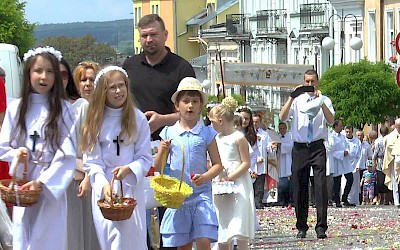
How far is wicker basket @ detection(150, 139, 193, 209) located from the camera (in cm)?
1094

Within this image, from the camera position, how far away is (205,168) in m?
11.9

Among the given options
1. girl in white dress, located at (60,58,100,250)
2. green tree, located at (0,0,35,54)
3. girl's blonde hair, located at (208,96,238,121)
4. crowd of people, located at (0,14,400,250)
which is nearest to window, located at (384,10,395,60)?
green tree, located at (0,0,35,54)

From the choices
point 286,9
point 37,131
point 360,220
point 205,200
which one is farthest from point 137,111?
point 286,9

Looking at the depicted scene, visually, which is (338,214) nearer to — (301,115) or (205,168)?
(301,115)

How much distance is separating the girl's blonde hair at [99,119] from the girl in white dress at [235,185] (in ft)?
13.3

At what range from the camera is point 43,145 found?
1016 centimetres

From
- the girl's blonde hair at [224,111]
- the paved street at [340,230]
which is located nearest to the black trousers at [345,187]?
the paved street at [340,230]

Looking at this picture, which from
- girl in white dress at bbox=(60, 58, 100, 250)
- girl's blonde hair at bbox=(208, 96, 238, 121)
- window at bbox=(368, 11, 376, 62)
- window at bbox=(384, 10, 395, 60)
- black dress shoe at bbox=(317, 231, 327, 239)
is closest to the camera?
girl in white dress at bbox=(60, 58, 100, 250)

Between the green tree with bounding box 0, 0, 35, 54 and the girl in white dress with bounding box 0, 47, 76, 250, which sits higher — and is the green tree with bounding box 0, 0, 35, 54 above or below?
above

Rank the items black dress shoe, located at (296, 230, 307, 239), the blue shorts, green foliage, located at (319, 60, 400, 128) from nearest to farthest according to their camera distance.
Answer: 1. the blue shorts
2. black dress shoe, located at (296, 230, 307, 239)
3. green foliage, located at (319, 60, 400, 128)

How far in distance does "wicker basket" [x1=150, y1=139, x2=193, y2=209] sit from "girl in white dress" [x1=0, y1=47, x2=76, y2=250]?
0.99 meters

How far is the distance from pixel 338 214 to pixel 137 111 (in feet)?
46.3

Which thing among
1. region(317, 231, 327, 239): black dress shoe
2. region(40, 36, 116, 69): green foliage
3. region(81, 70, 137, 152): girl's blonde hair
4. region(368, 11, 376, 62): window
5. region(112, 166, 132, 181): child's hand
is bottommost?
region(317, 231, 327, 239): black dress shoe

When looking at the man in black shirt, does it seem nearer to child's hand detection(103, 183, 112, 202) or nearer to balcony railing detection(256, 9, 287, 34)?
child's hand detection(103, 183, 112, 202)
